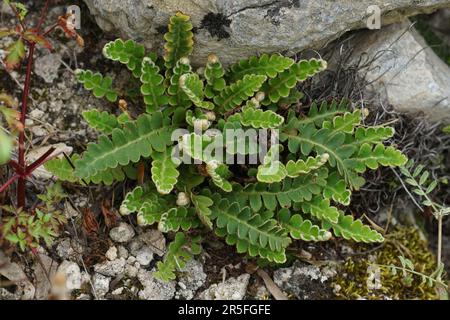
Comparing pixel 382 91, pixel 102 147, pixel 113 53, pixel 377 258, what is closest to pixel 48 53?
pixel 113 53

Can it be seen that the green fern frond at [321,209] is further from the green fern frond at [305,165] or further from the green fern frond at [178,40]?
the green fern frond at [178,40]

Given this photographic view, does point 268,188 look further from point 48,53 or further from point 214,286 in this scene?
point 48,53

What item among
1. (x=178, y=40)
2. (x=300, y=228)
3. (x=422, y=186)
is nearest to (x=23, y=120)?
(x=178, y=40)

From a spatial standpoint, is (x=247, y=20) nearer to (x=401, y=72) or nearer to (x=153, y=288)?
(x=401, y=72)

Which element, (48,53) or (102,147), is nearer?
(102,147)
